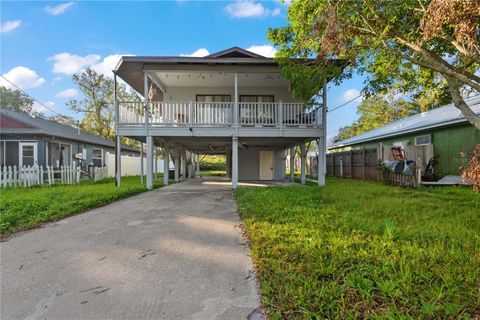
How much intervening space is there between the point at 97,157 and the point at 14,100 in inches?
1094

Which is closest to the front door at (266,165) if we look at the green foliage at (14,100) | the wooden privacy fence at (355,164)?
the wooden privacy fence at (355,164)

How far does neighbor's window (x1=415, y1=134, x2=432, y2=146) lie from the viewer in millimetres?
14102

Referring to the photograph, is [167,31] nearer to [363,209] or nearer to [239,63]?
[239,63]

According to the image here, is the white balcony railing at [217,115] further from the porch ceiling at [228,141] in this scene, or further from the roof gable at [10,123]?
the roof gable at [10,123]

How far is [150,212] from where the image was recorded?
659 centimetres

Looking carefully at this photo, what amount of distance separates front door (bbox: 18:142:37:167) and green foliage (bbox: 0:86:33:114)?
30.7 meters

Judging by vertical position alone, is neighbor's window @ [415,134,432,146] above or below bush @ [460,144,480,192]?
above

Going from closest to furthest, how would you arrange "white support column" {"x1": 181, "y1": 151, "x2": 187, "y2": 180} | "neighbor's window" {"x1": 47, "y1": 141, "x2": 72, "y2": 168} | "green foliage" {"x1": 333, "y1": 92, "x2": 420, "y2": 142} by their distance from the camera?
"neighbor's window" {"x1": 47, "y1": 141, "x2": 72, "y2": 168} → "white support column" {"x1": 181, "y1": 151, "x2": 187, "y2": 180} → "green foliage" {"x1": 333, "y1": 92, "x2": 420, "y2": 142}

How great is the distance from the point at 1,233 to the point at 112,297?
382cm

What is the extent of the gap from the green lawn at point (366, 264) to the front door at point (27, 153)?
1611 cm

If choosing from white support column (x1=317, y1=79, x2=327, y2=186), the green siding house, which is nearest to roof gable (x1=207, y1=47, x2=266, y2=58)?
white support column (x1=317, y1=79, x2=327, y2=186)

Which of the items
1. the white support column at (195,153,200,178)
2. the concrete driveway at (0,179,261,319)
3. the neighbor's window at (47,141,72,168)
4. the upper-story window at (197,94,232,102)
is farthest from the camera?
the white support column at (195,153,200,178)

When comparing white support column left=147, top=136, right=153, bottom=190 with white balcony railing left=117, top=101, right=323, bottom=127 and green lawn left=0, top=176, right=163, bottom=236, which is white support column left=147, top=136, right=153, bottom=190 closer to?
white balcony railing left=117, top=101, right=323, bottom=127

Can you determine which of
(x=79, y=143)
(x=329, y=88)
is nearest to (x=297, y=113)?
(x=329, y=88)
